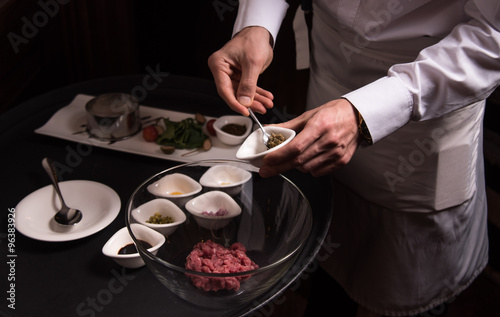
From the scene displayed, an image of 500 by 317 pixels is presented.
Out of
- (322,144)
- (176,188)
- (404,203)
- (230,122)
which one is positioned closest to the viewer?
(322,144)

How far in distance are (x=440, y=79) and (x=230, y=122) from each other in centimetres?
80

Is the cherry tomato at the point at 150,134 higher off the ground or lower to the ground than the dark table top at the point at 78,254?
higher

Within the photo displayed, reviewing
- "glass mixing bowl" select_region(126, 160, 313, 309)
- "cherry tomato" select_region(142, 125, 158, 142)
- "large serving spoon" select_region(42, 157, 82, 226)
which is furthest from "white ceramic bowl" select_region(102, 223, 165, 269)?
"cherry tomato" select_region(142, 125, 158, 142)

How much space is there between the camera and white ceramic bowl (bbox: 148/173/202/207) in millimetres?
1175

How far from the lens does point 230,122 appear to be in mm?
1642

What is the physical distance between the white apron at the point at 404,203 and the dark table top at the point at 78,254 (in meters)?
0.19

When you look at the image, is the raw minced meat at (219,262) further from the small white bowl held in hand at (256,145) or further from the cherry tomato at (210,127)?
the cherry tomato at (210,127)

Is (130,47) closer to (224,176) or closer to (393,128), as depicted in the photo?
(224,176)

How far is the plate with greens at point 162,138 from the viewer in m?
1.50

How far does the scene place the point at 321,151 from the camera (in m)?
1.00

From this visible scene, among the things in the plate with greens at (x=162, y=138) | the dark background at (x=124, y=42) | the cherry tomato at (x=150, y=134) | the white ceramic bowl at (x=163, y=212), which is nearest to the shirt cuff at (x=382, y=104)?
the white ceramic bowl at (x=163, y=212)

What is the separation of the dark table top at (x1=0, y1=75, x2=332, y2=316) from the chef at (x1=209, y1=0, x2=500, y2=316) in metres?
0.22

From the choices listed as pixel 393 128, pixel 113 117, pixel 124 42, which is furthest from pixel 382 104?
pixel 124 42

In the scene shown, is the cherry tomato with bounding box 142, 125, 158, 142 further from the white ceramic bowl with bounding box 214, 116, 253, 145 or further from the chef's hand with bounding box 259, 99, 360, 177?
the chef's hand with bounding box 259, 99, 360, 177
